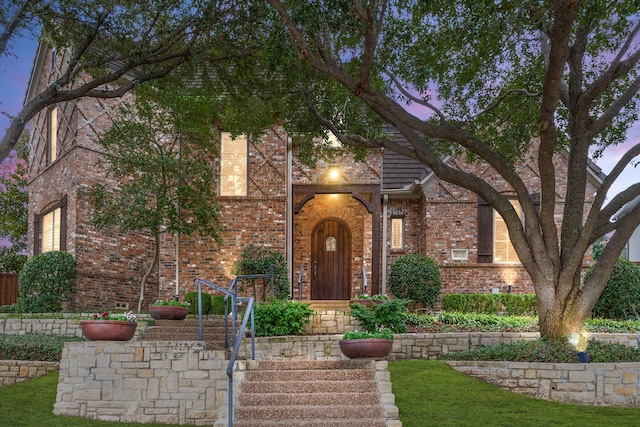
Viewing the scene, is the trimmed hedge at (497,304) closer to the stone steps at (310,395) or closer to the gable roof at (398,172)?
the gable roof at (398,172)

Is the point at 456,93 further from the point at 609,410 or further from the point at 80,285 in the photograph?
the point at 80,285

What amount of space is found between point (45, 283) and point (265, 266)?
5408 millimetres

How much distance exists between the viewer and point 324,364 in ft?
34.0

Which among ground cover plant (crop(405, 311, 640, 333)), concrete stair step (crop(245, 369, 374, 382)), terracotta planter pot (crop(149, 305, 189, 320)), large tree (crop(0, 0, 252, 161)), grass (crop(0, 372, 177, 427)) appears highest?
large tree (crop(0, 0, 252, 161))

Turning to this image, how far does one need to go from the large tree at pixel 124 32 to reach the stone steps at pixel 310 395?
621cm

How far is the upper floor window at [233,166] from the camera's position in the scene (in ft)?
64.2

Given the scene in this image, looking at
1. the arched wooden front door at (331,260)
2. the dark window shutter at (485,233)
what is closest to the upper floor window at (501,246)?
the dark window shutter at (485,233)

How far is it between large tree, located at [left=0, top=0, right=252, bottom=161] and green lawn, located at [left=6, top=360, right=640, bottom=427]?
477 cm

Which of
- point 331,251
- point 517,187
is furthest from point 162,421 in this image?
point 331,251

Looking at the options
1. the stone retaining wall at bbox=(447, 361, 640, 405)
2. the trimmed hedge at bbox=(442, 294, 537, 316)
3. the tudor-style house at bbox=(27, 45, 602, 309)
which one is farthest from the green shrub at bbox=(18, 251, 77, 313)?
the stone retaining wall at bbox=(447, 361, 640, 405)

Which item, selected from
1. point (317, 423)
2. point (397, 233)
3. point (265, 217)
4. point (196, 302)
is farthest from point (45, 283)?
point (317, 423)

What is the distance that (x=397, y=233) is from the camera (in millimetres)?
20828

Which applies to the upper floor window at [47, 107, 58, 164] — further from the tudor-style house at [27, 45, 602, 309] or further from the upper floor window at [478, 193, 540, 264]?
the upper floor window at [478, 193, 540, 264]

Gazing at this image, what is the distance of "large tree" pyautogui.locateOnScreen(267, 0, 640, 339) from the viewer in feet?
36.3
